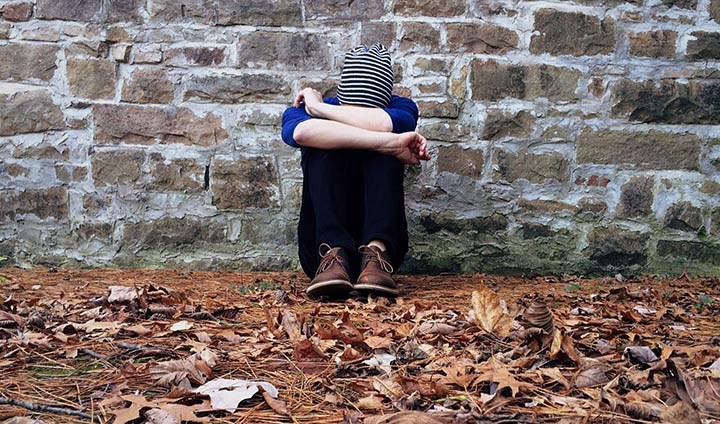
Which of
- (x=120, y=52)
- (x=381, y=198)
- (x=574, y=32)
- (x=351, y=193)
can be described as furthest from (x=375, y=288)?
(x=120, y=52)

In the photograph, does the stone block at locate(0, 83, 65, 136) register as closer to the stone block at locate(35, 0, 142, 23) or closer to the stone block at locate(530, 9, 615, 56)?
the stone block at locate(35, 0, 142, 23)

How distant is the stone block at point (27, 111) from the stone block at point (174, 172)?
543mm

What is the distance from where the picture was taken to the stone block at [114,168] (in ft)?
11.8

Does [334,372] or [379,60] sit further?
[379,60]

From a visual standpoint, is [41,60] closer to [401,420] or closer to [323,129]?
[323,129]

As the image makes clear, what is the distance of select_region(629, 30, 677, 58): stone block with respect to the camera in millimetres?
3531

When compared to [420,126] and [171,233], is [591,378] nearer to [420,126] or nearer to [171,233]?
[420,126]

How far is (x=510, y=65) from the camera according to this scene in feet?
11.6

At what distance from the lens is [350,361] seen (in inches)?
65.0

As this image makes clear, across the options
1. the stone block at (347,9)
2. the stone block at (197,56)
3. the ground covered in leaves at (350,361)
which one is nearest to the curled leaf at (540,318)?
the ground covered in leaves at (350,361)

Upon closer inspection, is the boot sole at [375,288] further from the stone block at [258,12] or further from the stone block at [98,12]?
the stone block at [98,12]

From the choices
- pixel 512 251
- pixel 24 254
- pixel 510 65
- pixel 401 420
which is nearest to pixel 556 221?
pixel 512 251

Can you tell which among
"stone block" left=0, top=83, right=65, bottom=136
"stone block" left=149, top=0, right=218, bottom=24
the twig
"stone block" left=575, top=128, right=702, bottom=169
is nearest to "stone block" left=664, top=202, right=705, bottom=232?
"stone block" left=575, top=128, right=702, bottom=169

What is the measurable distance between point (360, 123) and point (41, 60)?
188cm
